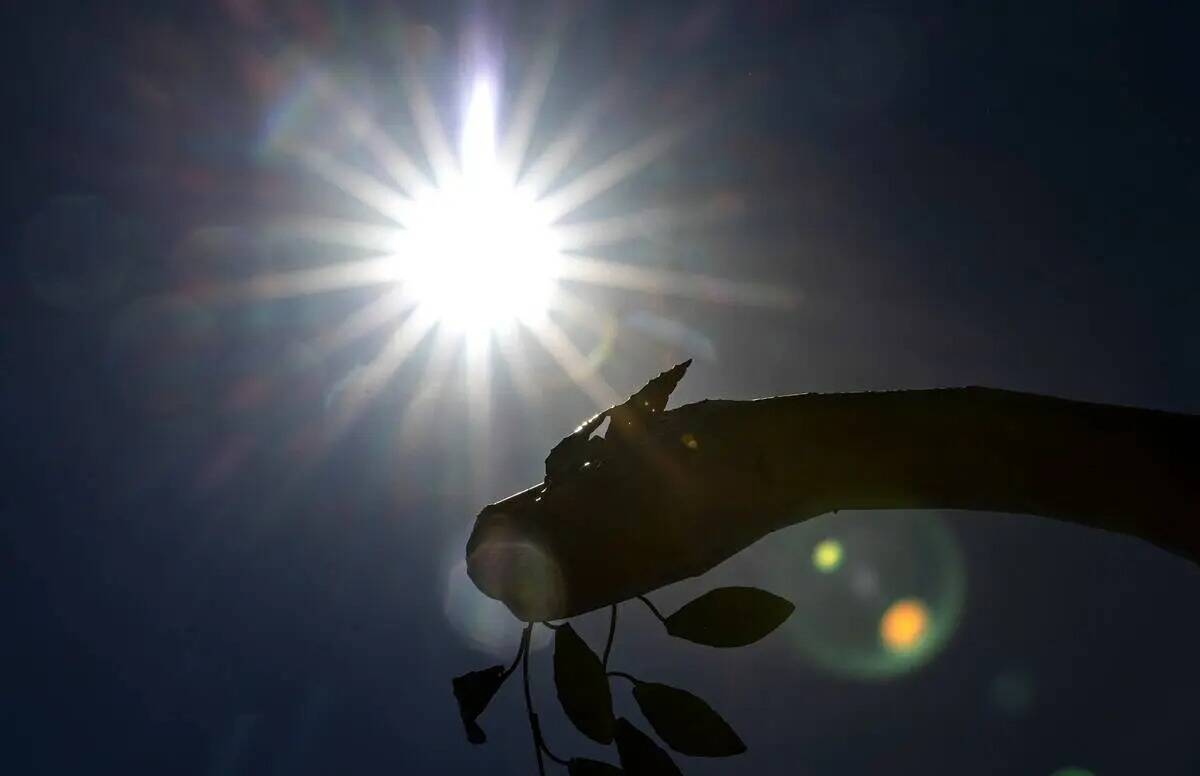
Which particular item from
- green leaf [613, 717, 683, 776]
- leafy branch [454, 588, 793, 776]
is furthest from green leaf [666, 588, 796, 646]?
green leaf [613, 717, 683, 776]

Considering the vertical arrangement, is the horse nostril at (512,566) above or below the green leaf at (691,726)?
above

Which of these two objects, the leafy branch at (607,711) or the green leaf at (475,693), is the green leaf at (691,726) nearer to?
the leafy branch at (607,711)

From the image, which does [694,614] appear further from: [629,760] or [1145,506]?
[1145,506]

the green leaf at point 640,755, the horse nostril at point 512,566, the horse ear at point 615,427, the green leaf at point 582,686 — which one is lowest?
the green leaf at point 640,755

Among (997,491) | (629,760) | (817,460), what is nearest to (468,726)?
(629,760)

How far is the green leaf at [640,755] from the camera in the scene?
794 mm

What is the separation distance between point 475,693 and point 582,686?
94 millimetres

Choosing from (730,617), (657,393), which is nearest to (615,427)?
(657,393)

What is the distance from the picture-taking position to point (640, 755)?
0.80 metres

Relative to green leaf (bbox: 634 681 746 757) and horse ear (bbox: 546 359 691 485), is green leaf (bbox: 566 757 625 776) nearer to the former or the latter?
green leaf (bbox: 634 681 746 757)

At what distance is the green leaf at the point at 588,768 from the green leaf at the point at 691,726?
0.20 feet

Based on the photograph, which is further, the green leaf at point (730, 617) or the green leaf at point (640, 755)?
the green leaf at point (730, 617)

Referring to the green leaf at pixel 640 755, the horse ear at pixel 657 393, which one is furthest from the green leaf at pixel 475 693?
the horse ear at pixel 657 393

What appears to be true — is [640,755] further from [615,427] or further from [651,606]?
[615,427]
